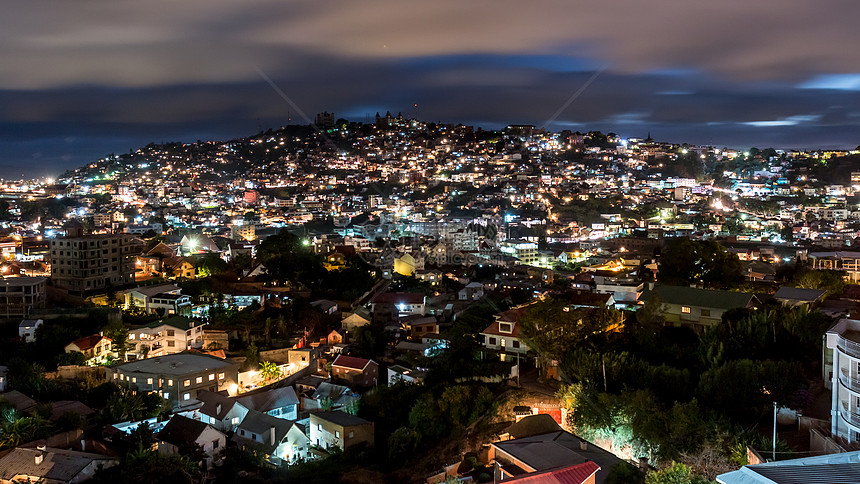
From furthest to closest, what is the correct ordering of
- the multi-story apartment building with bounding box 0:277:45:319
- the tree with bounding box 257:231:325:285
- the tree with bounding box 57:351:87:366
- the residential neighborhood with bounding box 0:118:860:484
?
the tree with bounding box 257:231:325:285 < the multi-story apartment building with bounding box 0:277:45:319 < the tree with bounding box 57:351:87:366 < the residential neighborhood with bounding box 0:118:860:484

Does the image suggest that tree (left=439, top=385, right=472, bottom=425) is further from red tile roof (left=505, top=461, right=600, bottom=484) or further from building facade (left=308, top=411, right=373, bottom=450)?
red tile roof (left=505, top=461, right=600, bottom=484)

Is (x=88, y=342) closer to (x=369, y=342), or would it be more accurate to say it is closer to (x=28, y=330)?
(x=28, y=330)

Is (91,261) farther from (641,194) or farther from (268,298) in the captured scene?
(641,194)

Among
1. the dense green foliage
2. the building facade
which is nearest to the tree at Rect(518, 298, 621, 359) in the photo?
the dense green foliage

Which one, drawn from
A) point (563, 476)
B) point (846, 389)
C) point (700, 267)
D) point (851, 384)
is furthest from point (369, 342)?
point (851, 384)

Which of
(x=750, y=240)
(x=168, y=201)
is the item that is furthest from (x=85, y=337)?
(x=168, y=201)

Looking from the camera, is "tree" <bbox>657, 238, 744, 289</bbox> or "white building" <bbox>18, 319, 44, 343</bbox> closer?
"white building" <bbox>18, 319, 44, 343</bbox>
